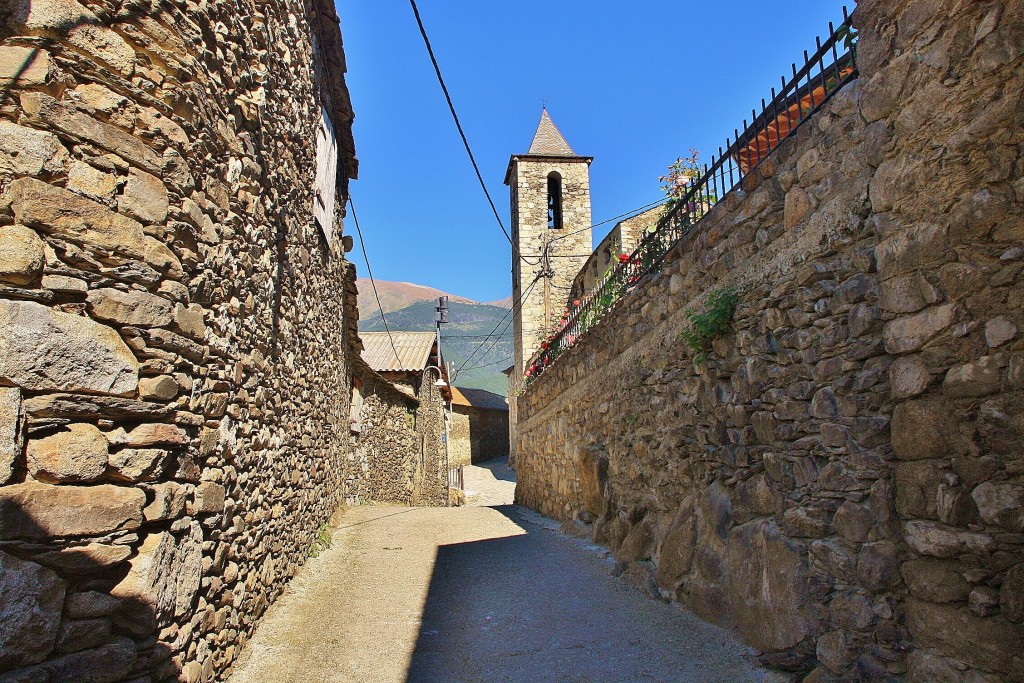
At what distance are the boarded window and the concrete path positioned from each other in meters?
3.61

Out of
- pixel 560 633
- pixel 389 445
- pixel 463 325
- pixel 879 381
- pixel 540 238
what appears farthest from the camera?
pixel 463 325

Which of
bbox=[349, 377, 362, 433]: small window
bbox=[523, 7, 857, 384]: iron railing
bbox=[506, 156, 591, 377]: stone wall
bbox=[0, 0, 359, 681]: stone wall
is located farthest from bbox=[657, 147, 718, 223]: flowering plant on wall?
bbox=[506, 156, 591, 377]: stone wall

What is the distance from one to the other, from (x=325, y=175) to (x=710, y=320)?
4.81 m

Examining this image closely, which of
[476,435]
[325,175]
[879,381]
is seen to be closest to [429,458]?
[325,175]

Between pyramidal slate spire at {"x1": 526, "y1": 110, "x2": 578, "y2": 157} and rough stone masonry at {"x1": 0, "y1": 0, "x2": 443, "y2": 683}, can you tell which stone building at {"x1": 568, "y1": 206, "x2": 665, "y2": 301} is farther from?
rough stone masonry at {"x1": 0, "y1": 0, "x2": 443, "y2": 683}

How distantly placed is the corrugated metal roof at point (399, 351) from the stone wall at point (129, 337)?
448 inches

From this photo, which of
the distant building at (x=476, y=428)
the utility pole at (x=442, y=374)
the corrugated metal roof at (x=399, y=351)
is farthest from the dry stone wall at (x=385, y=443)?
the distant building at (x=476, y=428)

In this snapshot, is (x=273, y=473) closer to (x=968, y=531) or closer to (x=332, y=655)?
(x=332, y=655)

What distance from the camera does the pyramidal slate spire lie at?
25.1m

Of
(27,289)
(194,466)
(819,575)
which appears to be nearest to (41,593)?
(194,466)

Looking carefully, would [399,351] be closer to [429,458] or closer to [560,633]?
[429,458]

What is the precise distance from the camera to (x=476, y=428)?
31156mm

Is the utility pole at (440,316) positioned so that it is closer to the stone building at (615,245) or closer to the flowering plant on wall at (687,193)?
the stone building at (615,245)

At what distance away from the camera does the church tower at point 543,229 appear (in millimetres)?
22953
